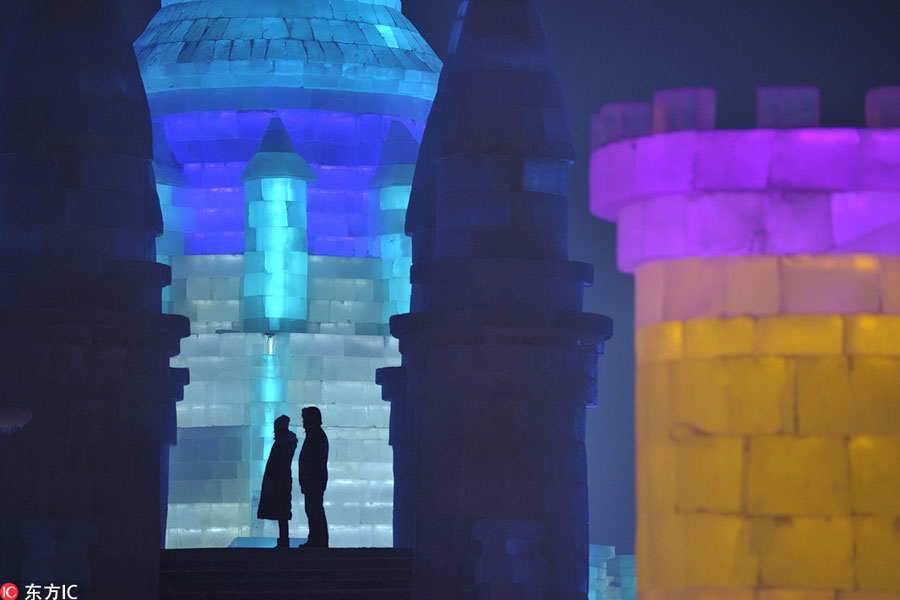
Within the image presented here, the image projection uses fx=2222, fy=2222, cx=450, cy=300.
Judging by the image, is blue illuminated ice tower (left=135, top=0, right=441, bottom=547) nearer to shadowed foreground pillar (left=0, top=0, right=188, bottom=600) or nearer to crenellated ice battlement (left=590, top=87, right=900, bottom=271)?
shadowed foreground pillar (left=0, top=0, right=188, bottom=600)

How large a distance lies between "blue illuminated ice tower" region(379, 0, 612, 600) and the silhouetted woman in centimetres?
438

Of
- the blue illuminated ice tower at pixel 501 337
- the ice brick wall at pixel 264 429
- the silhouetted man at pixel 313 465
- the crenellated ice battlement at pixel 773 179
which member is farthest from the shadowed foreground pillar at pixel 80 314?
the ice brick wall at pixel 264 429

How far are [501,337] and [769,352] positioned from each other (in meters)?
7.51

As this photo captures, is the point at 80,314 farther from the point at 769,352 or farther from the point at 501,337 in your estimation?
the point at 769,352

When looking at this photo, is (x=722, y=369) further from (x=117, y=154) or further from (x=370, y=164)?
(x=370, y=164)

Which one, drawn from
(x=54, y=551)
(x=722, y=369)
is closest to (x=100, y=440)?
(x=54, y=551)

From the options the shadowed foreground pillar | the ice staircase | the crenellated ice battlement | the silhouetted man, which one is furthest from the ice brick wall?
the crenellated ice battlement

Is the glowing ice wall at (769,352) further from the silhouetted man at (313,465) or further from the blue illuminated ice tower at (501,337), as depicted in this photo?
the silhouetted man at (313,465)

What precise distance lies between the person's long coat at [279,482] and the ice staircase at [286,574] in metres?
1.83

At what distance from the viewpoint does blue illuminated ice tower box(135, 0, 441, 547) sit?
4159 centimetres

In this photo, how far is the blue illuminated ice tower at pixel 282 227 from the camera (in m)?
41.6

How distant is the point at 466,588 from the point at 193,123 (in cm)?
1802

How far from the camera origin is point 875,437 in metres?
20.1

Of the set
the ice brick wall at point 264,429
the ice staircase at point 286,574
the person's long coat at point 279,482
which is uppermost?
the ice brick wall at point 264,429
